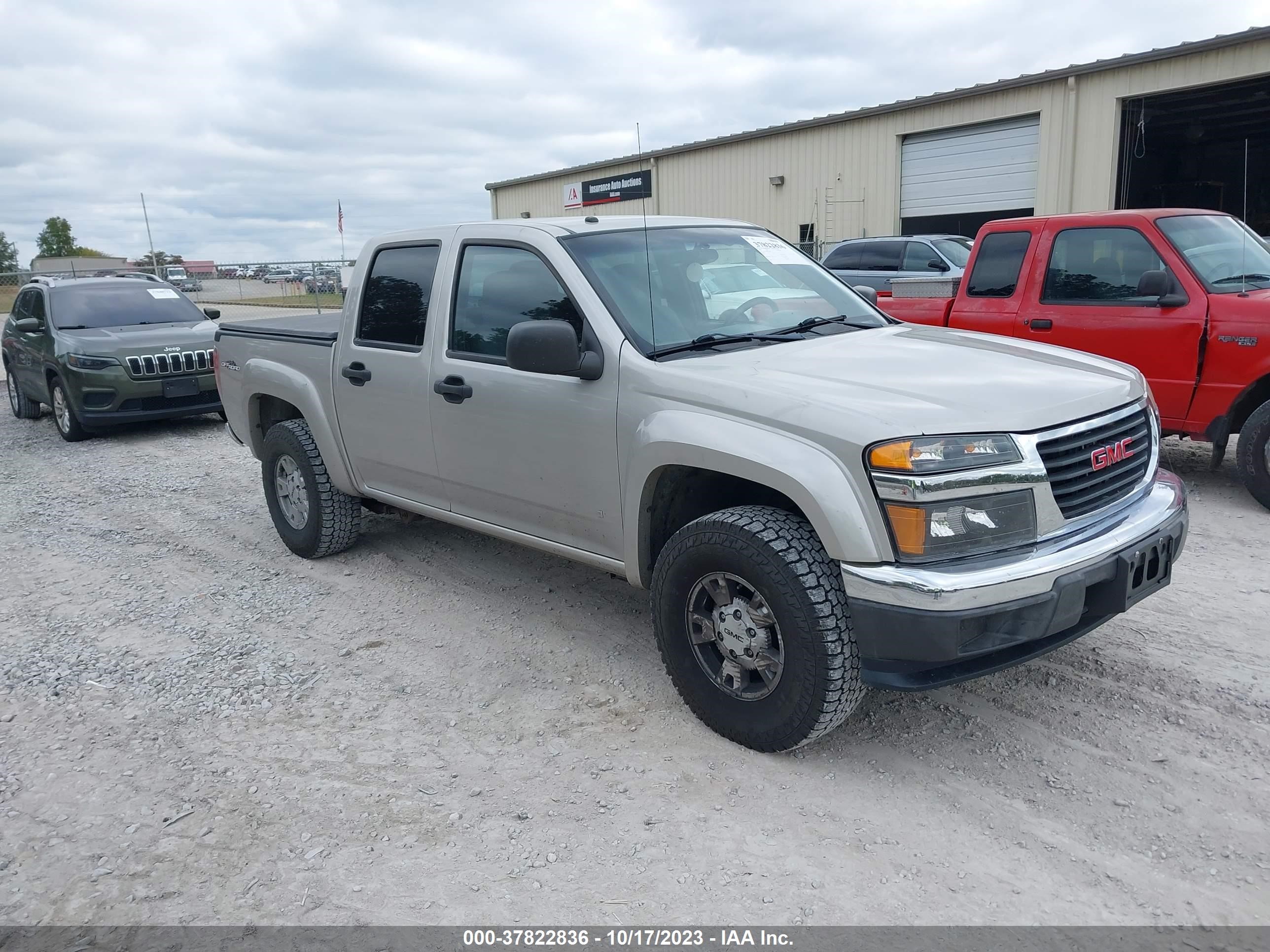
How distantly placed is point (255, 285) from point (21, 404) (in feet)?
45.3

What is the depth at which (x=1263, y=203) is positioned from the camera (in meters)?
21.7

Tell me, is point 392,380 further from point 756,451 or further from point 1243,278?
point 1243,278

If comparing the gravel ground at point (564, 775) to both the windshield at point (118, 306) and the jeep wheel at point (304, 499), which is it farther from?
the windshield at point (118, 306)

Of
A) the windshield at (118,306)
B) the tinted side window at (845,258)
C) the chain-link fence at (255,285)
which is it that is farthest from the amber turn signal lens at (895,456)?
the chain-link fence at (255,285)

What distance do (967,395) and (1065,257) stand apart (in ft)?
14.2

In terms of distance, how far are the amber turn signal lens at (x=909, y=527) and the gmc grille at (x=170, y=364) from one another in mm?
9173

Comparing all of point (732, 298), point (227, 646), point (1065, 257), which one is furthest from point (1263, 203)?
point (227, 646)

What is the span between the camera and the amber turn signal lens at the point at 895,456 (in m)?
2.87

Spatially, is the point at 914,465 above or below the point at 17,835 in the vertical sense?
above

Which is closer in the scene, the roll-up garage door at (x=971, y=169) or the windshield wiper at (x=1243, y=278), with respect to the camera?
the windshield wiper at (x=1243, y=278)

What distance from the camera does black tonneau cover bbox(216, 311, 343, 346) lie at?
17.6ft

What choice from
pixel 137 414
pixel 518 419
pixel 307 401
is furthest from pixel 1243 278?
pixel 137 414

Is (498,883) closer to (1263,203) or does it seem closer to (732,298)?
(732,298)

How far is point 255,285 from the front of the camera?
2511 centimetres
